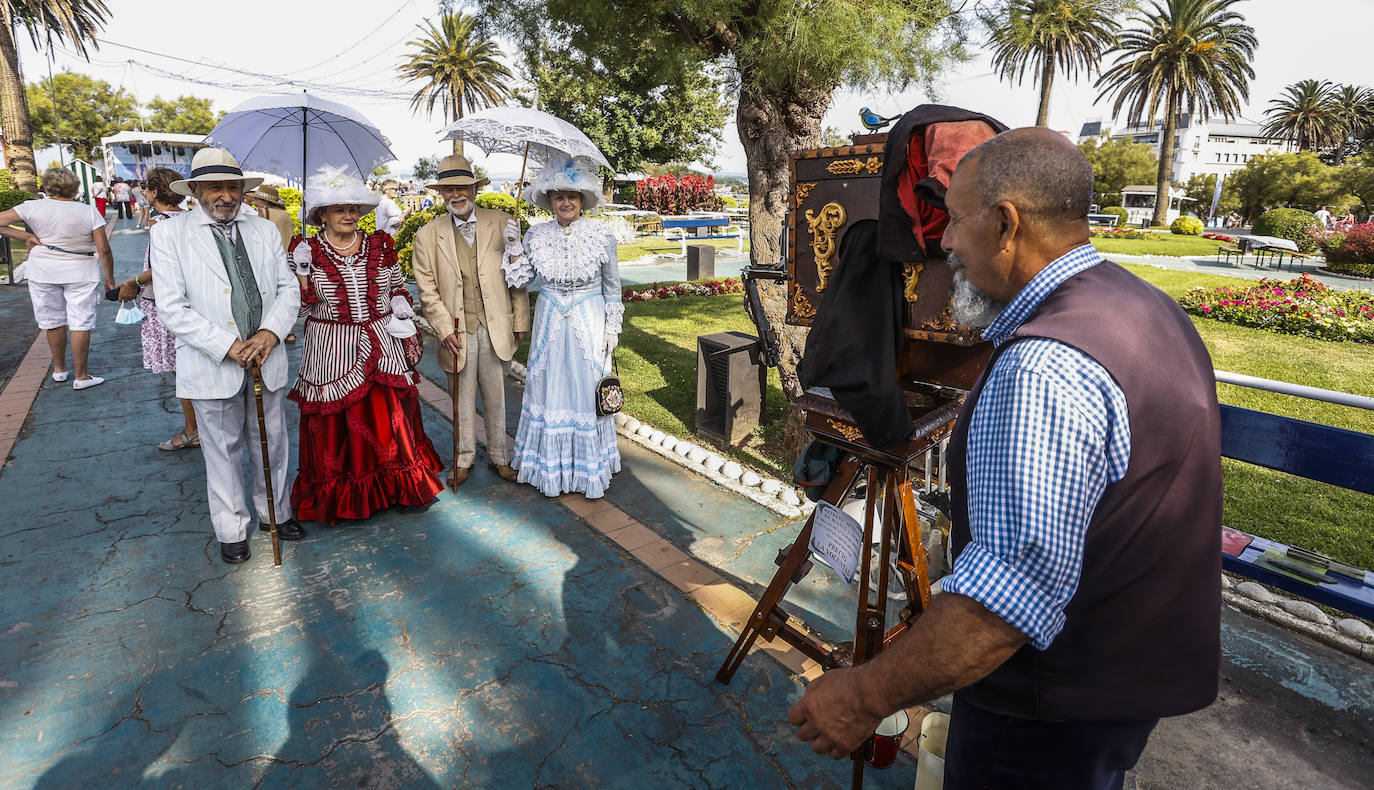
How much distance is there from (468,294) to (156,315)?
2.63 m

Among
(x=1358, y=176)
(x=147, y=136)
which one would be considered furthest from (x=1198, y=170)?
(x=147, y=136)

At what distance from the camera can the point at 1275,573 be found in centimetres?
312

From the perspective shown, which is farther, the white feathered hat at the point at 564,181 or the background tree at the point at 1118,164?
the background tree at the point at 1118,164

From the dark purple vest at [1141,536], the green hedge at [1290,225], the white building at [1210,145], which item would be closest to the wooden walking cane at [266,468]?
the dark purple vest at [1141,536]

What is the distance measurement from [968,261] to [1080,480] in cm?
51

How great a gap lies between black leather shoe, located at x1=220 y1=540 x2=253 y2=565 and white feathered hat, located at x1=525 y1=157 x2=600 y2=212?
2733 millimetres

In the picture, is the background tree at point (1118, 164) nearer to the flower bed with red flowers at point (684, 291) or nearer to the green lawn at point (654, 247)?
the green lawn at point (654, 247)

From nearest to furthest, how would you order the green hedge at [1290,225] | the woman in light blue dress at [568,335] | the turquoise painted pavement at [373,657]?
the turquoise painted pavement at [373,657] < the woman in light blue dress at [568,335] < the green hedge at [1290,225]

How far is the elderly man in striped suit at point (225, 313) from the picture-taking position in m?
3.70

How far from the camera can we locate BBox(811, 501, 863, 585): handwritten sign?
7.69 ft

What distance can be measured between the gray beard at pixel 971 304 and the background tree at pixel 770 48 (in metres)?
3.31

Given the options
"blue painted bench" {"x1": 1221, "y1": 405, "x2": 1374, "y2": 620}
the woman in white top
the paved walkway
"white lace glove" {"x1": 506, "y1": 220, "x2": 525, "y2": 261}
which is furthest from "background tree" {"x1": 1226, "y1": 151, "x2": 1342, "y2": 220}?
the woman in white top

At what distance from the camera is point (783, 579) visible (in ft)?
8.91

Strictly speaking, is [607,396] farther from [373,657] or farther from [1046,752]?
[1046,752]
